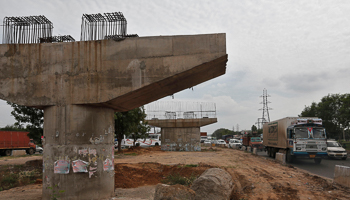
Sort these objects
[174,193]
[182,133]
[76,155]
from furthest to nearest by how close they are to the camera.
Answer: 1. [182,133]
2. [76,155]
3. [174,193]

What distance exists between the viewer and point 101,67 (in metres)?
8.18

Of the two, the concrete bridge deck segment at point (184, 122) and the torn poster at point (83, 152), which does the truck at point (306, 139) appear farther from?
the torn poster at point (83, 152)

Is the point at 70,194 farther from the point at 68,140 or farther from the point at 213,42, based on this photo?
the point at 213,42

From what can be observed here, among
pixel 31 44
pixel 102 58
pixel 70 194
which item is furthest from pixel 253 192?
pixel 31 44

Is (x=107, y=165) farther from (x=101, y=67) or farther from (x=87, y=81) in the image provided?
(x=101, y=67)

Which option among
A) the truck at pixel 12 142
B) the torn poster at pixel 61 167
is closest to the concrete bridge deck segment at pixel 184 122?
the truck at pixel 12 142

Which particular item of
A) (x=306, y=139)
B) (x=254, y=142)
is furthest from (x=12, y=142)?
(x=306, y=139)

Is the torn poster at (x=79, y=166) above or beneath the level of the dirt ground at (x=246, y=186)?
above

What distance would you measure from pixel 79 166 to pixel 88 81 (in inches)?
99.0

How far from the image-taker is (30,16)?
28.4 feet

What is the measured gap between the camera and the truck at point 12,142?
31.0m

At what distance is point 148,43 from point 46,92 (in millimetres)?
3423

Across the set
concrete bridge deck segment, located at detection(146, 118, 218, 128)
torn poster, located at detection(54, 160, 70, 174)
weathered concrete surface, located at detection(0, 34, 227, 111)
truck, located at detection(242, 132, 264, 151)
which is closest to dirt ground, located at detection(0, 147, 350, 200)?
torn poster, located at detection(54, 160, 70, 174)

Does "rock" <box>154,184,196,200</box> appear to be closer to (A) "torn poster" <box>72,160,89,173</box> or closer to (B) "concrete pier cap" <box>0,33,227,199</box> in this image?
(B) "concrete pier cap" <box>0,33,227,199</box>
